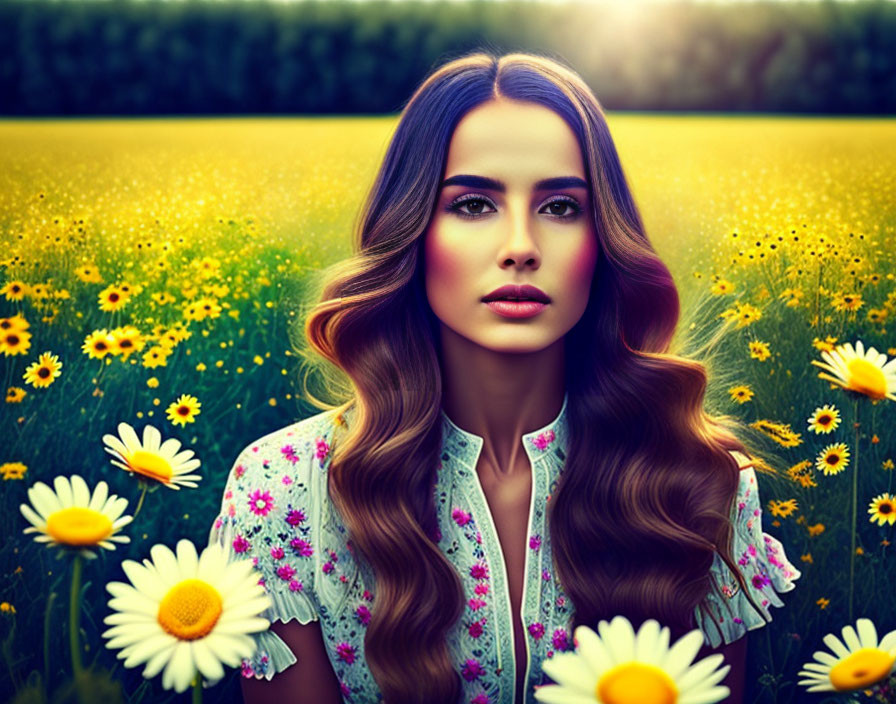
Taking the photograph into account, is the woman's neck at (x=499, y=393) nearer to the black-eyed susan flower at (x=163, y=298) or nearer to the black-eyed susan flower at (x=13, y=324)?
the black-eyed susan flower at (x=163, y=298)

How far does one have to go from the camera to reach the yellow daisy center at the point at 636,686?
0.94m

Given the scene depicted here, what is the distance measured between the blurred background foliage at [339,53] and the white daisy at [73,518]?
635mm

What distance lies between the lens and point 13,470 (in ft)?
4.49

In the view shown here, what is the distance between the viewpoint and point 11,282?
4.69 feet

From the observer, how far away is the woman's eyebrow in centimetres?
126

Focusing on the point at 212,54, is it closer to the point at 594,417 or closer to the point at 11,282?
the point at 11,282

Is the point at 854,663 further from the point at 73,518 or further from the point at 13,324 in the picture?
the point at 13,324

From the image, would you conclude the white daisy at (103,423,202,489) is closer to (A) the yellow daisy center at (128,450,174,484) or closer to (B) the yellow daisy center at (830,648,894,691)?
(A) the yellow daisy center at (128,450,174,484)

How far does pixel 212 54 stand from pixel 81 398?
21.2 inches

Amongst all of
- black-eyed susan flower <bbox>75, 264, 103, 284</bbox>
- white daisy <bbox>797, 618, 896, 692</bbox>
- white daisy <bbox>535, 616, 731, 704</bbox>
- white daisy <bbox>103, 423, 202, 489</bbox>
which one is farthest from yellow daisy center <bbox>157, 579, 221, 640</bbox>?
white daisy <bbox>797, 618, 896, 692</bbox>

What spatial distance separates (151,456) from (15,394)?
232 mm

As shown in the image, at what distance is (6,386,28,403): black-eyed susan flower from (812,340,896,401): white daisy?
1.08 meters

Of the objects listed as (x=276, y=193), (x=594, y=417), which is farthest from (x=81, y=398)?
(x=594, y=417)

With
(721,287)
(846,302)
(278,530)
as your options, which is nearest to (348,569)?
(278,530)
